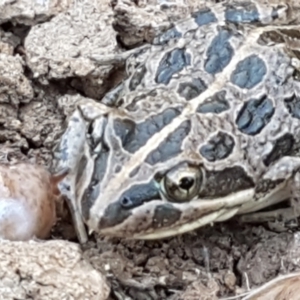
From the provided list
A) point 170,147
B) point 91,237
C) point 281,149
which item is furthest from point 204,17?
point 91,237

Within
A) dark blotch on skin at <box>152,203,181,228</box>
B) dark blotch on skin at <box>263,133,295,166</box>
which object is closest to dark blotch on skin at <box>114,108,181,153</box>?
dark blotch on skin at <box>152,203,181,228</box>

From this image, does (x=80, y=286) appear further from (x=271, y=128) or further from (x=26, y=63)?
(x=26, y=63)

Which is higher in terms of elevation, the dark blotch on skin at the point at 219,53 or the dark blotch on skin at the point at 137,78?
the dark blotch on skin at the point at 219,53

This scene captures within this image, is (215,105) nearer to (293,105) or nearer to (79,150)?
(293,105)

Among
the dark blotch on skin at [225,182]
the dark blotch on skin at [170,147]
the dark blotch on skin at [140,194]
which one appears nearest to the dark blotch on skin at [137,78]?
the dark blotch on skin at [170,147]

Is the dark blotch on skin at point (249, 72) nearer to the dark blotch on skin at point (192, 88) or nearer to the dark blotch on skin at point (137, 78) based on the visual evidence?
the dark blotch on skin at point (192, 88)

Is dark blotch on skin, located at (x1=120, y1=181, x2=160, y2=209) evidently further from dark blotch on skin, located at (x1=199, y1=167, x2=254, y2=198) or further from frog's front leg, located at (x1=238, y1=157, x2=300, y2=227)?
frog's front leg, located at (x1=238, y1=157, x2=300, y2=227)
